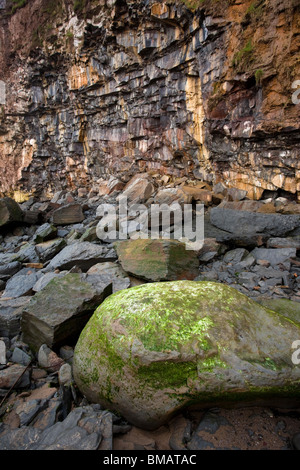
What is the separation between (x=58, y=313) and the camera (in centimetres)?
350

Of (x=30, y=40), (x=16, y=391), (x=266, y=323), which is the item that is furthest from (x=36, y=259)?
(x=30, y=40)

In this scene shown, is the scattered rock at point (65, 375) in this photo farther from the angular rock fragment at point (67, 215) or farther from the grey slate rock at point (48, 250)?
the angular rock fragment at point (67, 215)

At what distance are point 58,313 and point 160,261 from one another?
2.22 m

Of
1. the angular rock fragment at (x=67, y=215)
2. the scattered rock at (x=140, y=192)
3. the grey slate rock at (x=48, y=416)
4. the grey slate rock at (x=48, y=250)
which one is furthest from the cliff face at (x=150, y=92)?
the grey slate rock at (x=48, y=416)

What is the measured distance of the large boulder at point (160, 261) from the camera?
4887 millimetres

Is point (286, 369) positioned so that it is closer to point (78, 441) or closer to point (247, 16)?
point (78, 441)

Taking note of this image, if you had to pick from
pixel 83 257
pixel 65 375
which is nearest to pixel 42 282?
pixel 83 257

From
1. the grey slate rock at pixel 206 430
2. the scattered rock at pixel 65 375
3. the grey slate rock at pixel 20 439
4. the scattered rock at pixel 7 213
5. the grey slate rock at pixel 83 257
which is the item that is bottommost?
the scattered rock at pixel 65 375

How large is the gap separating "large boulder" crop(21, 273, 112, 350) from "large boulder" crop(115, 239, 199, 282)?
45.3 inches

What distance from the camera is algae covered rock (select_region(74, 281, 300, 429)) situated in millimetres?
2213

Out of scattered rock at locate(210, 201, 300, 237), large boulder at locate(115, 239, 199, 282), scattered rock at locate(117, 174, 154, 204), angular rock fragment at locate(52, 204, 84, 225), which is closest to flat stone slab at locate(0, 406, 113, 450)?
large boulder at locate(115, 239, 199, 282)

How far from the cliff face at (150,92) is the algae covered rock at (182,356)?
7711 millimetres

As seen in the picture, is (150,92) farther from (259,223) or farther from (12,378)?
(12,378)

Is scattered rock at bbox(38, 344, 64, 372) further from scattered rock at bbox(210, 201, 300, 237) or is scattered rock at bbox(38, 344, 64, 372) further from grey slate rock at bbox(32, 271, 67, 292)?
scattered rock at bbox(210, 201, 300, 237)
